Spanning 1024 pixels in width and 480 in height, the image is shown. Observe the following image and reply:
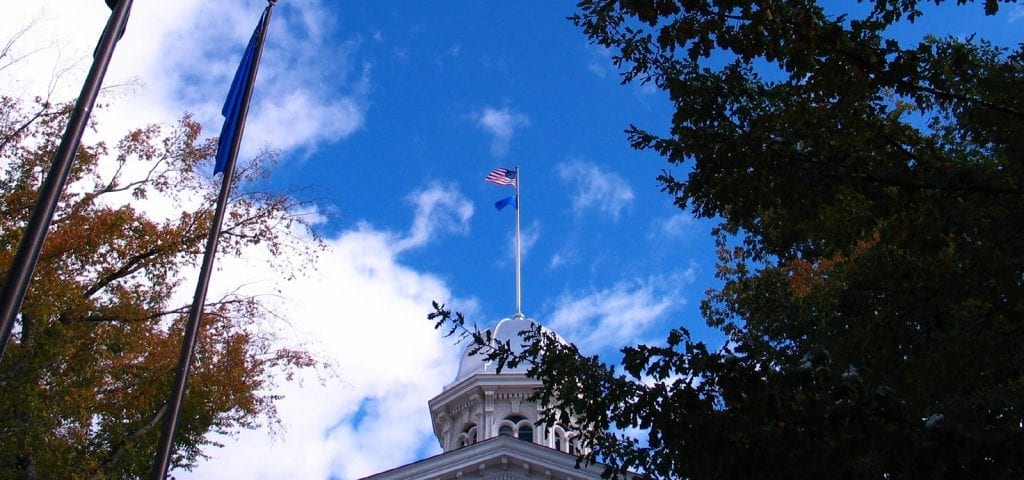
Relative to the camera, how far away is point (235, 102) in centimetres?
1257

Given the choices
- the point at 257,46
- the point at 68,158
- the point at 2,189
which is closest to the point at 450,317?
the point at 68,158

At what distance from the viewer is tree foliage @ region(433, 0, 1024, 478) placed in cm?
654

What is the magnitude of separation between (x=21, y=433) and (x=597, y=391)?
11.4 m

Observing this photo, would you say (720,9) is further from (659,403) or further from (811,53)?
(659,403)

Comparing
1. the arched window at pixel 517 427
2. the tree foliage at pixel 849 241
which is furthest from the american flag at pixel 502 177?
the tree foliage at pixel 849 241

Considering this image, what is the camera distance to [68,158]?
6.62 metres

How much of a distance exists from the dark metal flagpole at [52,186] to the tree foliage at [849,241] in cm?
331

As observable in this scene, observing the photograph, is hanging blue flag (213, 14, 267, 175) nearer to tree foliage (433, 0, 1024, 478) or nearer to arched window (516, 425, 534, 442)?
tree foliage (433, 0, 1024, 478)

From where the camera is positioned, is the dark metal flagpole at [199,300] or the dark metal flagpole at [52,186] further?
the dark metal flagpole at [199,300]

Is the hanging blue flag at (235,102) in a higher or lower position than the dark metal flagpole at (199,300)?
higher

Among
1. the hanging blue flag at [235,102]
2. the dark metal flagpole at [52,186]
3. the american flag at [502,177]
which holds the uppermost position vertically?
the american flag at [502,177]

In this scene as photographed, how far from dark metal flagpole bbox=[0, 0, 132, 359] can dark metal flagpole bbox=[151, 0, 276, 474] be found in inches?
101

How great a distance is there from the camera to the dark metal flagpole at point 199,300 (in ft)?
28.4

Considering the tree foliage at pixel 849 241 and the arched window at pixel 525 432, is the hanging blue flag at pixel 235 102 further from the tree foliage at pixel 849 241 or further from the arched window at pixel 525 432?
the arched window at pixel 525 432
